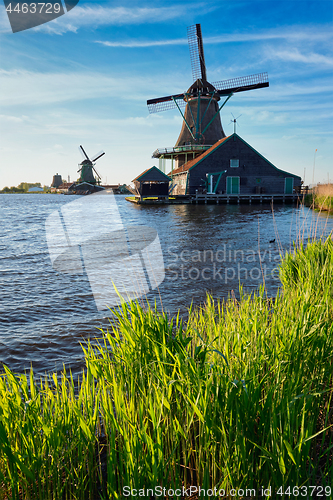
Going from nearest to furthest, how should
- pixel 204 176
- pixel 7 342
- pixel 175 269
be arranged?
pixel 7 342, pixel 175 269, pixel 204 176

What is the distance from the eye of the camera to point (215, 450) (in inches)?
72.7

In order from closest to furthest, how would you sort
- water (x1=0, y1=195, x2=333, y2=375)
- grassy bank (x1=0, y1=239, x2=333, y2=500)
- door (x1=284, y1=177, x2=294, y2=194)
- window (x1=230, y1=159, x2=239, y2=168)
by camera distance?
grassy bank (x1=0, y1=239, x2=333, y2=500) < water (x1=0, y1=195, x2=333, y2=375) < window (x1=230, y1=159, x2=239, y2=168) < door (x1=284, y1=177, x2=294, y2=194)

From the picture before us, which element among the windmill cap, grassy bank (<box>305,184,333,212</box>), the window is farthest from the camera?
the windmill cap

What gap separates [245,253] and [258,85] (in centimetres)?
3357

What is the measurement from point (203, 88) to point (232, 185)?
11.9 meters

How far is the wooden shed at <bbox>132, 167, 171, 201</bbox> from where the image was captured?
119 ft

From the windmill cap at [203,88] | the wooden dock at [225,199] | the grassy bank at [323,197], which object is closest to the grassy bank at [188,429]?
the grassy bank at [323,197]

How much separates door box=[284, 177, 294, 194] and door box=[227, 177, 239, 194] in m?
5.50

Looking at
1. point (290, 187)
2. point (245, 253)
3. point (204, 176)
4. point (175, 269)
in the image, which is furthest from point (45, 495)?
point (290, 187)

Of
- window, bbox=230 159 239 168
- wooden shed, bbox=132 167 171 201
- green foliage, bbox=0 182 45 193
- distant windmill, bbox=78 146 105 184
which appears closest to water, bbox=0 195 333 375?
window, bbox=230 159 239 168

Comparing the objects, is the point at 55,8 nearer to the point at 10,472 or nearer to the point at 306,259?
the point at 10,472

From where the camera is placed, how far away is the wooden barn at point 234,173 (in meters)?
35.1

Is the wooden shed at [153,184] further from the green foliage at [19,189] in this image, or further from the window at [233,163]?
the green foliage at [19,189]

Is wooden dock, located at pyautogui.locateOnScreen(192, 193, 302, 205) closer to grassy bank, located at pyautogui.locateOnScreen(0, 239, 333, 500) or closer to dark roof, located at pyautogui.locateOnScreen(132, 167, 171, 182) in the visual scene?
dark roof, located at pyautogui.locateOnScreen(132, 167, 171, 182)
